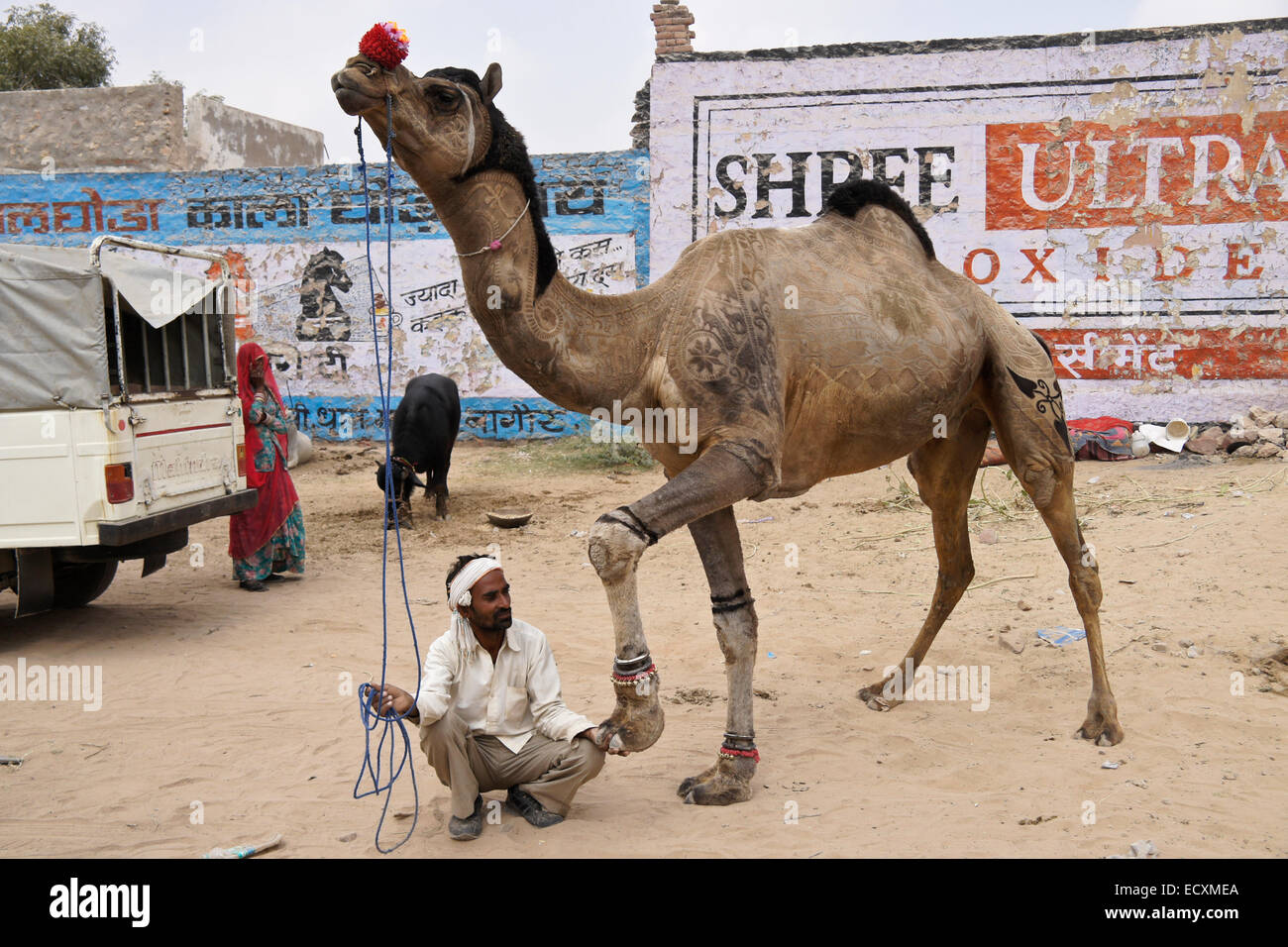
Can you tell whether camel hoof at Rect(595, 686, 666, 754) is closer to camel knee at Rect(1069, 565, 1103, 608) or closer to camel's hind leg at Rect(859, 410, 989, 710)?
camel's hind leg at Rect(859, 410, 989, 710)

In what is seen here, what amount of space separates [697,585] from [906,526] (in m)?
2.42

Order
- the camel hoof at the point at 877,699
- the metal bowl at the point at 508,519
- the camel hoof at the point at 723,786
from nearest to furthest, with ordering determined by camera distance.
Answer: the camel hoof at the point at 723,786, the camel hoof at the point at 877,699, the metal bowl at the point at 508,519

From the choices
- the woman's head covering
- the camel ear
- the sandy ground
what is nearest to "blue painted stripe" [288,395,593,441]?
the sandy ground

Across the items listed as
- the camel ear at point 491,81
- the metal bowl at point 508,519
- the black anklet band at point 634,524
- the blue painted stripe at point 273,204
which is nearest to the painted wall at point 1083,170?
the blue painted stripe at point 273,204

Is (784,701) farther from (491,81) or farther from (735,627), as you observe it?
(491,81)

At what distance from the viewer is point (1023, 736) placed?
197 inches

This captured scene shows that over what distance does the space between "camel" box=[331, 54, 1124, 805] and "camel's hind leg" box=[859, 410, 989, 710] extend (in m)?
0.18

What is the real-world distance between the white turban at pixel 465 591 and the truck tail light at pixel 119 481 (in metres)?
3.85

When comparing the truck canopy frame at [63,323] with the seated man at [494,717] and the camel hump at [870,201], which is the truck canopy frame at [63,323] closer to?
the seated man at [494,717]

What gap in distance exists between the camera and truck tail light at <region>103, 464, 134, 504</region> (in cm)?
675

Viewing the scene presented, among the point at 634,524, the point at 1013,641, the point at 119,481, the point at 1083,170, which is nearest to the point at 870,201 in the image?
the point at 634,524

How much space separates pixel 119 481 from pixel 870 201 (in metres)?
5.10

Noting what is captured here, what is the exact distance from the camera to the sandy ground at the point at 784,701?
4.05 metres

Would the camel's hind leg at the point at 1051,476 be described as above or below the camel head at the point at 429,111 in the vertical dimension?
below
